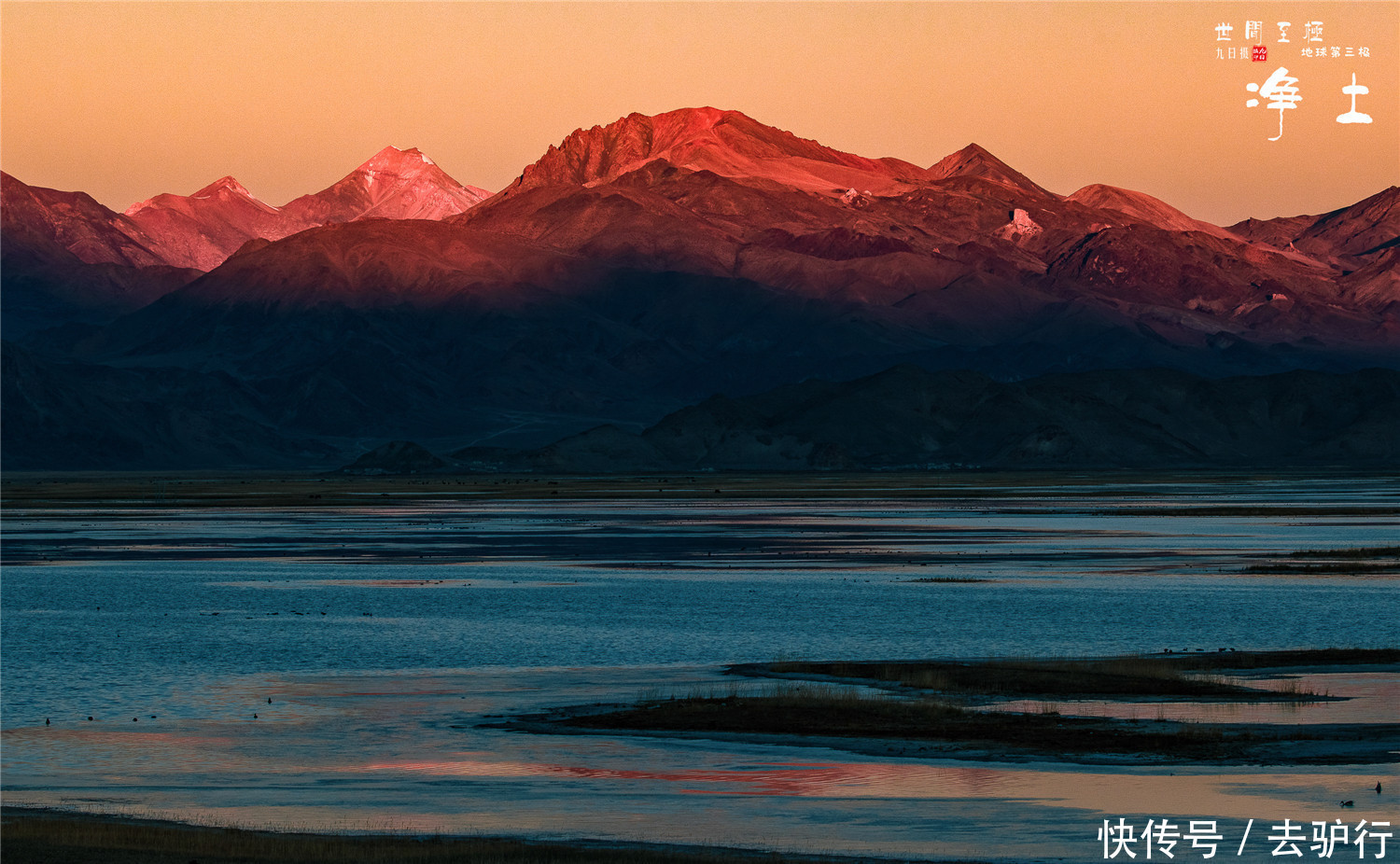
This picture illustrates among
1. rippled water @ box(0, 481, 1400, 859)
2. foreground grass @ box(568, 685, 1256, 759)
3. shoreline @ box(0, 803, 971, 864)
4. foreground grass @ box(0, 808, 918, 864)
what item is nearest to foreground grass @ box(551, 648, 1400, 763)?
foreground grass @ box(568, 685, 1256, 759)

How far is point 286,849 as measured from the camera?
24734 millimetres

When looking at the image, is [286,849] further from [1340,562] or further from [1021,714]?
[1340,562]

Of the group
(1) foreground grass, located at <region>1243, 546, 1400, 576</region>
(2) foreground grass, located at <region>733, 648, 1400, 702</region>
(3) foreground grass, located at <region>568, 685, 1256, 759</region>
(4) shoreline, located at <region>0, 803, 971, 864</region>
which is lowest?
(4) shoreline, located at <region>0, 803, 971, 864</region>

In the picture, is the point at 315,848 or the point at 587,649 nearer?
the point at 315,848

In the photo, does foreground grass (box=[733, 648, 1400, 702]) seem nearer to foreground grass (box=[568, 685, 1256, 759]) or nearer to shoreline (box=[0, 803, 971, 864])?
foreground grass (box=[568, 685, 1256, 759])

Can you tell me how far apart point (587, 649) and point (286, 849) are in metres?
24.5

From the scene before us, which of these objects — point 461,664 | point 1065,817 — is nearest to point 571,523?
point 461,664

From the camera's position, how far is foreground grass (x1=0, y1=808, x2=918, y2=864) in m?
24.1

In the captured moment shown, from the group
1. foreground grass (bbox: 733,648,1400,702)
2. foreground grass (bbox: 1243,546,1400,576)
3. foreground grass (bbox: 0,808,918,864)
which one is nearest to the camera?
foreground grass (bbox: 0,808,918,864)

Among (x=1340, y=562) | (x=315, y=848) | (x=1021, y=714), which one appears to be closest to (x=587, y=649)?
(x=1021, y=714)

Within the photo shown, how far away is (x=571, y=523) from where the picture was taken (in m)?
119

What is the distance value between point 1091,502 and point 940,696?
109m

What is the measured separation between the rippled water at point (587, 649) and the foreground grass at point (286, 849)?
118cm

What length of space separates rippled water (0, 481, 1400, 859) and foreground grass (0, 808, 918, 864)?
118 centimetres
